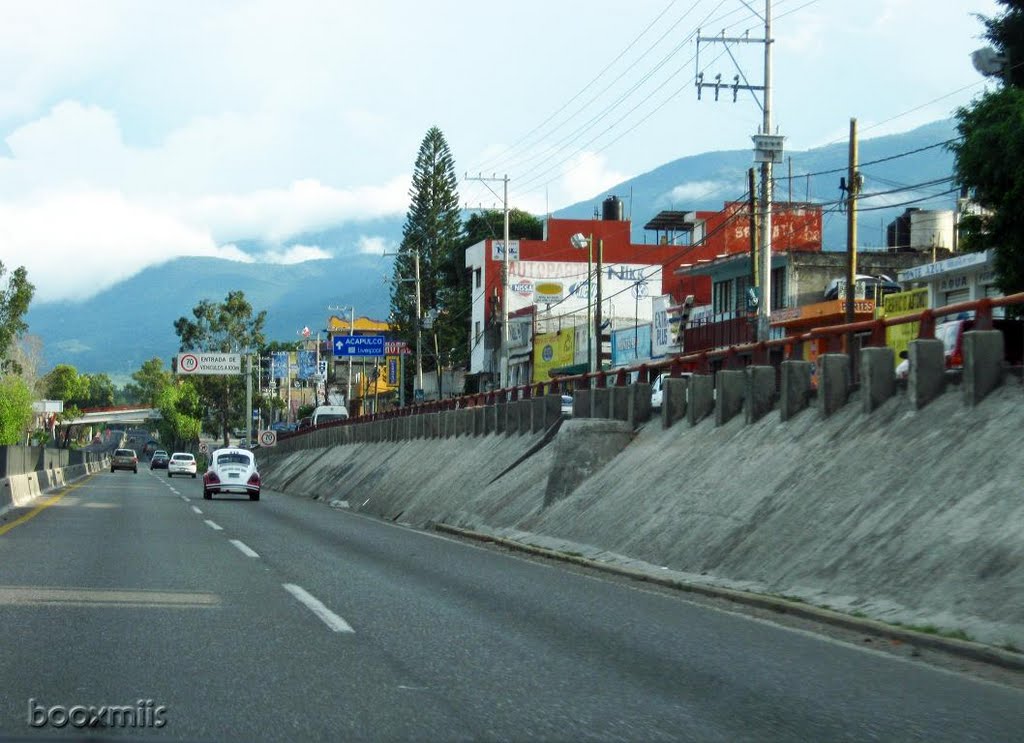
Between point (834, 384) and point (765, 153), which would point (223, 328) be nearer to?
point (765, 153)

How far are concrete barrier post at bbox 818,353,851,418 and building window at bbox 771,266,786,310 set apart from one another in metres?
33.9

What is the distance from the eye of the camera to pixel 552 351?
72.4 m

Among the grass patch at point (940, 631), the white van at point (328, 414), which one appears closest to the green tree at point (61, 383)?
the white van at point (328, 414)

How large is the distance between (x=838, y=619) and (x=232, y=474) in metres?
31.4

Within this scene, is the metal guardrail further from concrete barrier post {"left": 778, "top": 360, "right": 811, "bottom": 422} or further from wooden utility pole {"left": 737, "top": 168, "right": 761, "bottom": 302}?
wooden utility pole {"left": 737, "top": 168, "right": 761, "bottom": 302}

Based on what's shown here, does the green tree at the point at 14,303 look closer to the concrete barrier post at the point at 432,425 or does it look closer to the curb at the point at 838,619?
the concrete barrier post at the point at 432,425

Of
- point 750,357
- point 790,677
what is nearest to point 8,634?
point 790,677

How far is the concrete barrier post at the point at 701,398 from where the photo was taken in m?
23.5

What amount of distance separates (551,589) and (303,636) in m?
4.84

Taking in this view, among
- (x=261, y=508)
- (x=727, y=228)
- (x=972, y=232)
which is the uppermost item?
(x=727, y=228)

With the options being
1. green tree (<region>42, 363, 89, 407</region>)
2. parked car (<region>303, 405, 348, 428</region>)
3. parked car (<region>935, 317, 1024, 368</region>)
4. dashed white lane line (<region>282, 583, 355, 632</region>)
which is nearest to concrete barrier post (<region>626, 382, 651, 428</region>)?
parked car (<region>935, 317, 1024, 368</region>)

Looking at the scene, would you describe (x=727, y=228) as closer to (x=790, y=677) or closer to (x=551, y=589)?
(x=551, y=589)

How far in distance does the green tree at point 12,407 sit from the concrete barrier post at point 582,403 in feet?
245

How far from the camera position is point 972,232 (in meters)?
34.9
